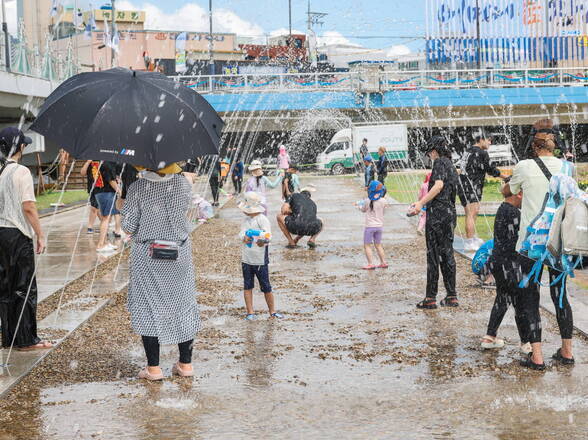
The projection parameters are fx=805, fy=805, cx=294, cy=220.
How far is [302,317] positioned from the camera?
8.52 metres

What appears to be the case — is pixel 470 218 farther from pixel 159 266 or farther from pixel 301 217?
pixel 159 266

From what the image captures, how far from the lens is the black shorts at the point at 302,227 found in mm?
13961

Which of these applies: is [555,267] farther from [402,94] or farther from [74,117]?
[402,94]

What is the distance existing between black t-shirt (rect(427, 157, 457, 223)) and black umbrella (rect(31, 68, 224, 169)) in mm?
3406

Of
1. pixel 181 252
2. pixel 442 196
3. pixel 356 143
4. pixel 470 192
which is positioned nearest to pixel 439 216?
pixel 442 196

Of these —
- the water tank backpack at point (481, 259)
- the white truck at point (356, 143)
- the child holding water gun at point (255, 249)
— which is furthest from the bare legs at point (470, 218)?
the white truck at point (356, 143)

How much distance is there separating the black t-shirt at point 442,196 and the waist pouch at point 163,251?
3626mm

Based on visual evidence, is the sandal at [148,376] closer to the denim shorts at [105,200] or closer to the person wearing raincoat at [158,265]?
the person wearing raincoat at [158,265]

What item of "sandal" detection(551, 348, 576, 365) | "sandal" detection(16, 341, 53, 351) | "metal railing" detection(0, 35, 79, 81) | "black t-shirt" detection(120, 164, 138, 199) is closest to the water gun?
"sandal" detection(16, 341, 53, 351)

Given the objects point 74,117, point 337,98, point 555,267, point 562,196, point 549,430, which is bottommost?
point 549,430

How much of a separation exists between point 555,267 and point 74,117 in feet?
12.1

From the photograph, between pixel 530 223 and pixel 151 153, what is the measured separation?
2905 mm

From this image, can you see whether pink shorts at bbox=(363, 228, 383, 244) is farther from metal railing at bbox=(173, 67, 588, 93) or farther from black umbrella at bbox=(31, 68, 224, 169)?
metal railing at bbox=(173, 67, 588, 93)

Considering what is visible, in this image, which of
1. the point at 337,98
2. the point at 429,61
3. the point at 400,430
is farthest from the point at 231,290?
the point at 429,61
